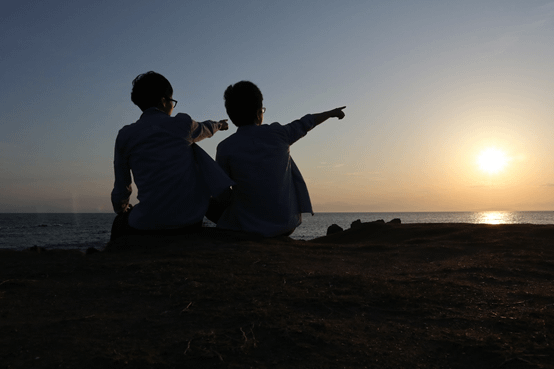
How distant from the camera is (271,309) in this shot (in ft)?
5.89

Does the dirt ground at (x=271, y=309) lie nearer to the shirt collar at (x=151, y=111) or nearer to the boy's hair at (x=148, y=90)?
the shirt collar at (x=151, y=111)

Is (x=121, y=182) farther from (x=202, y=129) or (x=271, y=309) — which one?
(x=271, y=309)

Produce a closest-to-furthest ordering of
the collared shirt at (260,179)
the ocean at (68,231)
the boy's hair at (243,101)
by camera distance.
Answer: the collared shirt at (260,179) < the boy's hair at (243,101) < the ocean at (68,231)

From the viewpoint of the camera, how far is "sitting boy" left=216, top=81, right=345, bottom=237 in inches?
159

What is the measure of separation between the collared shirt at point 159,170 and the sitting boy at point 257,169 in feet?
1.47

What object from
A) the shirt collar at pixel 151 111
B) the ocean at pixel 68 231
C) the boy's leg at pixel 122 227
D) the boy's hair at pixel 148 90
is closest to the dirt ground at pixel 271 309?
the boy's leg at pixel 122 227

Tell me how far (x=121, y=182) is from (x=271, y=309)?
2.64 metres

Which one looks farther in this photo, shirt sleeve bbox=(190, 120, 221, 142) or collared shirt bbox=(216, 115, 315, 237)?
collared shirt bbox=(216, 115, 315, 237)

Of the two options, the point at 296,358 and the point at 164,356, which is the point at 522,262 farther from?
the point at 164,356

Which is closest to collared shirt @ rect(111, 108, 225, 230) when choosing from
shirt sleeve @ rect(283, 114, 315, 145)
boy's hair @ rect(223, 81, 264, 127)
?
boy's hair @ rect(223, 81, 264, 127)

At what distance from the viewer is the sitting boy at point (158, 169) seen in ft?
12.0

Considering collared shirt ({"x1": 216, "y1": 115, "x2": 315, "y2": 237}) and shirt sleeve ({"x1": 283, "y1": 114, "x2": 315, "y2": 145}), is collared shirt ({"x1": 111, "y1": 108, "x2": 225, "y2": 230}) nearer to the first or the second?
collared shirt ({"x1": 216, "y1": 115, "x2": 315, "y2": 237})

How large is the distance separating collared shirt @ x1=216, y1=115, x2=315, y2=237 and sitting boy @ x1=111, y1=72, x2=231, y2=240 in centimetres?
35

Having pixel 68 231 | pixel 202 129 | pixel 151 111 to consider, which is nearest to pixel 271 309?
pixel 202 129
